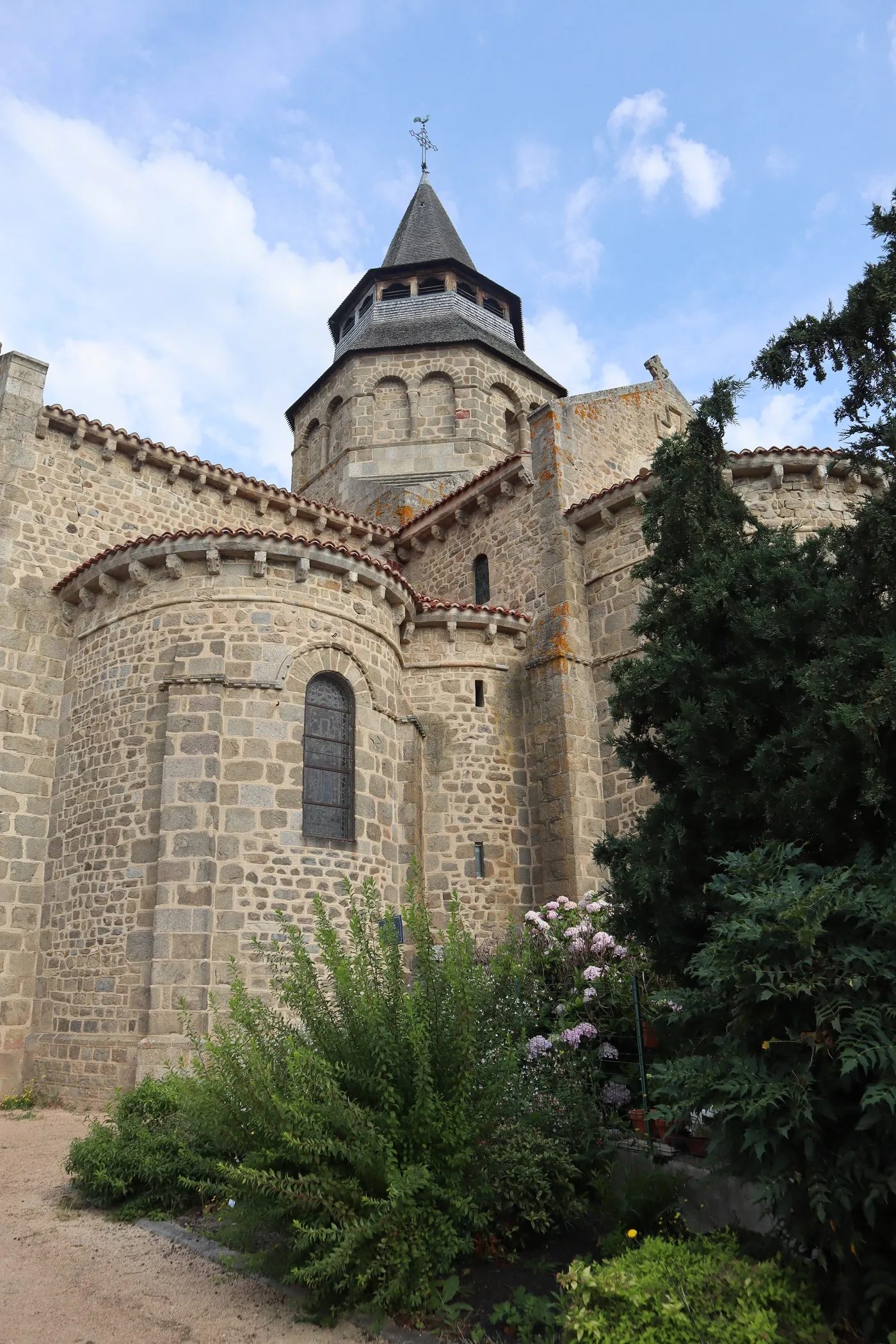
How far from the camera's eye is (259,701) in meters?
11.3

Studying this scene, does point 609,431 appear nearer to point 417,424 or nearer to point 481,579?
point 481,579

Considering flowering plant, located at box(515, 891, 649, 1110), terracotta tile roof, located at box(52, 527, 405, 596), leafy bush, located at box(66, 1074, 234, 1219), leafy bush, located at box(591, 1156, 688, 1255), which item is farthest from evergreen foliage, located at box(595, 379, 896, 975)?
terracotta tile roof, located at box(52, 527, 405, 596)

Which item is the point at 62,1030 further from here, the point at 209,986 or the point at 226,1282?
the point at 226,1282

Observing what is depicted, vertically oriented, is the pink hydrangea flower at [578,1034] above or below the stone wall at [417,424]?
below

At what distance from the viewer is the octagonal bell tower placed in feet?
66.1

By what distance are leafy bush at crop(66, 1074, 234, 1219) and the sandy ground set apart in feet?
0.68

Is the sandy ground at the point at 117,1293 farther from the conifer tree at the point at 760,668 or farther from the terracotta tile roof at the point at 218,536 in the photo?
the terracotta tile roof at the point at 218,536

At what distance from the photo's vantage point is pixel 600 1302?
12.8 feet

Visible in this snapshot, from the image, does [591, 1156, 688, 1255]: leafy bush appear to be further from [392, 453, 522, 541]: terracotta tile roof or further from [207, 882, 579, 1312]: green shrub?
[392, 453, 522, 541]: terracotta tile roof

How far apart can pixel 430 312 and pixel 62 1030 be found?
18487 millimetres

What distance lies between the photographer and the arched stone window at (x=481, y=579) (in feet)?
52.2

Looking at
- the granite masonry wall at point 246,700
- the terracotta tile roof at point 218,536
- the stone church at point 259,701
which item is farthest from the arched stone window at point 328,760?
the terracotta tile roof at point 218,536

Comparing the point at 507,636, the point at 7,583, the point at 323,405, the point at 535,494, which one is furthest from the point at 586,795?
the point at 323,405

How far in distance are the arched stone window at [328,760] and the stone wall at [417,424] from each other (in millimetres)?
8060
